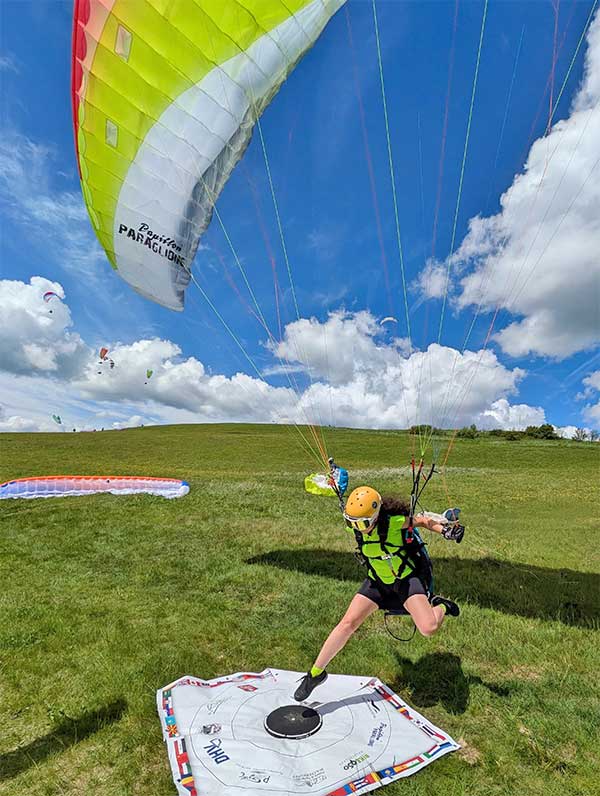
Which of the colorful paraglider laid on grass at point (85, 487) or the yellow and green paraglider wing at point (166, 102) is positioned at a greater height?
the yellow and green paraglider wing at point (166, 102)

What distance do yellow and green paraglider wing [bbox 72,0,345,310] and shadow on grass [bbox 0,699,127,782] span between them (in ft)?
19.0

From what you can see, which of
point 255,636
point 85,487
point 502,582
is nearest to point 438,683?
point 255,636

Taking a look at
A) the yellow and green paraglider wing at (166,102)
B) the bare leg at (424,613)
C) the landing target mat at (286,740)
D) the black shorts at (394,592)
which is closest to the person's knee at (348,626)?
the black shorts at (394,592)

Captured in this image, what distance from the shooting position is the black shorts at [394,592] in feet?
14.5

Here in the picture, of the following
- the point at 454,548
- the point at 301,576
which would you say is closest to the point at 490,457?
the point at 454,548

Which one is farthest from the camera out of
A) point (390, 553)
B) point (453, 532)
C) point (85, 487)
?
point (85, 487)

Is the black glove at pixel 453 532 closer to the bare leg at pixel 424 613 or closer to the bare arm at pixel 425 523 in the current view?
the bare arm at pixel 425 523

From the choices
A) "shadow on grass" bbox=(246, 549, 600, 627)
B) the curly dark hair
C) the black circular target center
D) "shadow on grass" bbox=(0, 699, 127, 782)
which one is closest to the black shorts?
the curly dark hair

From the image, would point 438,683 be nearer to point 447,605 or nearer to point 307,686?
point 447,605

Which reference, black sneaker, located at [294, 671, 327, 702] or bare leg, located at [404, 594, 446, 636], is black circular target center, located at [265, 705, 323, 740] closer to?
black sneaker, located at [294, 671, 327, 702]

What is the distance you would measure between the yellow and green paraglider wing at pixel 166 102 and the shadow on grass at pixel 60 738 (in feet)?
19.0

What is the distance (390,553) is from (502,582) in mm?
4569

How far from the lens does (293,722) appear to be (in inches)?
161

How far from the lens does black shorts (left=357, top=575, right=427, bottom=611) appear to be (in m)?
4.41
